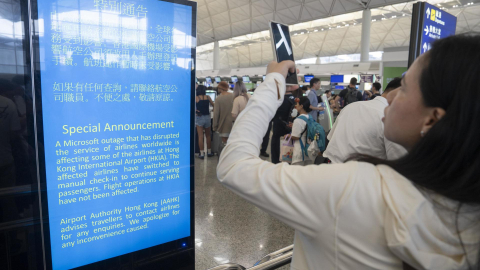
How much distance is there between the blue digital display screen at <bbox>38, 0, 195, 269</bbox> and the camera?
1.32m

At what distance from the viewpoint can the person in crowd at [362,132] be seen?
6.25 feet

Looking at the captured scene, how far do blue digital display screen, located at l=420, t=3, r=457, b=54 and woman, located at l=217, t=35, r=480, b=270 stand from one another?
5.61 feet

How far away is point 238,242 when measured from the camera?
312 centimetres

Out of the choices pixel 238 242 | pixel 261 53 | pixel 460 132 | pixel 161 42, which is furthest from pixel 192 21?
pixel 261 53

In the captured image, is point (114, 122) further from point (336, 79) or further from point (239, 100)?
point (336, 79)

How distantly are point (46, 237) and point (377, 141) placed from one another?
5.80 feet

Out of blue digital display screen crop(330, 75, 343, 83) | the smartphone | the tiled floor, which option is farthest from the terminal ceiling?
the smartphone

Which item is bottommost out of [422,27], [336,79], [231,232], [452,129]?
[231,232]

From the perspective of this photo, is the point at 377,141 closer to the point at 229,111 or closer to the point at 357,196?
the point at 357,196

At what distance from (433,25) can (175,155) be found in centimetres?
202

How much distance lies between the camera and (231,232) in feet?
10.9

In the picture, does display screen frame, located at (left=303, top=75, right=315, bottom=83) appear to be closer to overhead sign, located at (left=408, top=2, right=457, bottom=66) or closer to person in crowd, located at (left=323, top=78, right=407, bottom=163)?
overhead sign, located at (left=408, top=2, right=457, bottom=66)

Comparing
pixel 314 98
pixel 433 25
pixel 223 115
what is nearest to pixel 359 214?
pixel 433 25

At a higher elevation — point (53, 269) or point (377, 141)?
point (377, 141)
